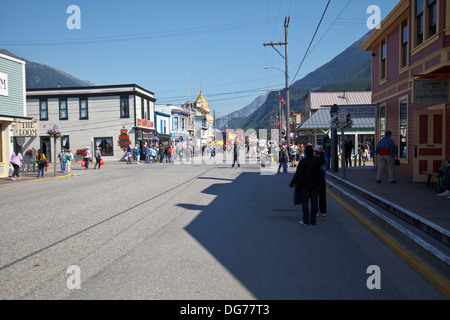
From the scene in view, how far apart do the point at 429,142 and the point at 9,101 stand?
69.5 ft

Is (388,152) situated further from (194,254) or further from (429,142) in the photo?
(194,254)

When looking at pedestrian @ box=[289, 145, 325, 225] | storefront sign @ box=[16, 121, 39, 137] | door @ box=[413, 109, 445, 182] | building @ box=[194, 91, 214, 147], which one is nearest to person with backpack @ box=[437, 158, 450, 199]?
door @ box=[413, 109, 445, 182]

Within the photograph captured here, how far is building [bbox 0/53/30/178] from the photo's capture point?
20844mm

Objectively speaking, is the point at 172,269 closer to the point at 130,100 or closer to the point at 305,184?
the point at 305,184

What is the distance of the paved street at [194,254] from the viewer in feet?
13.9

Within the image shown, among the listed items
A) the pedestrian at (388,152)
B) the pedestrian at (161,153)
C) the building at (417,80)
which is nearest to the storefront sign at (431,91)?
the building at (417,80)

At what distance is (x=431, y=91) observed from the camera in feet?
36.0

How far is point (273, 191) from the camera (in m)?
13.3

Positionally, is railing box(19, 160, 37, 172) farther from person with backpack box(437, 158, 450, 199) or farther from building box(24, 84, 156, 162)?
person with backpack box(437, 158, 450, 199)

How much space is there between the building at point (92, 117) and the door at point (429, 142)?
3314 cm

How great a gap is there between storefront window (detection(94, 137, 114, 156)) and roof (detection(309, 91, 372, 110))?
91.6ft

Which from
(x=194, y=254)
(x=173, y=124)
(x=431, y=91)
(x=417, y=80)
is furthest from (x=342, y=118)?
(x=173, y=124)
